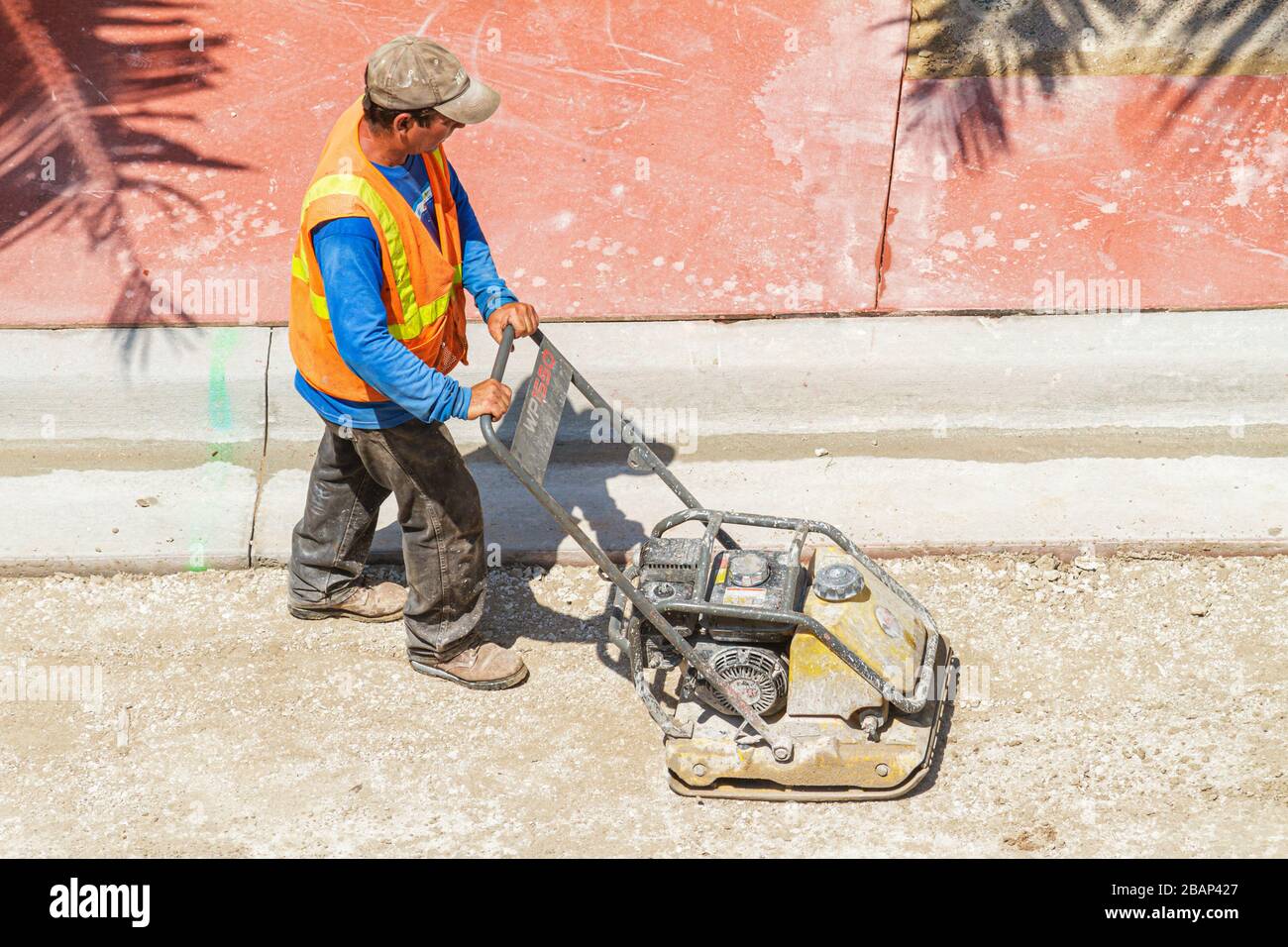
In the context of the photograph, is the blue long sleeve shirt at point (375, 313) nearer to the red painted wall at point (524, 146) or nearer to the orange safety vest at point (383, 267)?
the orange safety vest at point (383, 267)

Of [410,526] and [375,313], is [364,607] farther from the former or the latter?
[375,313]

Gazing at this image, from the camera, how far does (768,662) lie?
4234mm

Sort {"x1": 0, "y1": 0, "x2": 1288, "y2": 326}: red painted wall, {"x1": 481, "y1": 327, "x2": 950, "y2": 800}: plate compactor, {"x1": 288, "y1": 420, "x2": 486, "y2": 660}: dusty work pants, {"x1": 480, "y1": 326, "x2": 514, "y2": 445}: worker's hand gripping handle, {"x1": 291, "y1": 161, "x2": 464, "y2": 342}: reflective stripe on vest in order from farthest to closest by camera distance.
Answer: {"x1": 0, "y1": 0, "x2": 1288, "y2": 326}: red painted wall, {"x1": 288, "y1": 420, "x2": 486, "y2": 660}: dusty work pants, {"x1": 481, "y1": 327, "x2": 950, "y2": 800}: plate compactor, {"x1": 291, "y1": 161, "x2": 464, "y2": 342}: reflective stripe on vest, {"x1": 480, "y1": 326, "x2": 514, "y2": 445}: worker's hand gripping handle

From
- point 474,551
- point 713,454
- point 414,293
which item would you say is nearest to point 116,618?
point 474,551

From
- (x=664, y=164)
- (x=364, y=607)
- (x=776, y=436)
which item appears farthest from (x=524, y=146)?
(x=364, y=607)

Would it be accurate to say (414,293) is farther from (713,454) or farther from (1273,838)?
(1273,838)

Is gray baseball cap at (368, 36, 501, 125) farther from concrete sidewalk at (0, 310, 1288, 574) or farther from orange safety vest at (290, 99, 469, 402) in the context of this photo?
concrete sidewalk at (0, 310, 1288, 574)

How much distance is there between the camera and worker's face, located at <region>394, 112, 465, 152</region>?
13.2 feet

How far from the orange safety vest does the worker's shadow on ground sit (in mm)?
1096

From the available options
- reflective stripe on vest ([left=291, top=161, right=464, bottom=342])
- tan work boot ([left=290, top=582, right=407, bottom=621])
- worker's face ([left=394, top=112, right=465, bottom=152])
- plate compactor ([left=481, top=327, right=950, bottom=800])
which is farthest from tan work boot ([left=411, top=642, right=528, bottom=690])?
worker's face ([left=394, top=112, right=465, bottom=152])

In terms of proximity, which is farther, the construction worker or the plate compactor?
the plate compactor

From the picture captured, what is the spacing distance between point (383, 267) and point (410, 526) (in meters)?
0.92

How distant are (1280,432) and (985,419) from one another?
117 cm

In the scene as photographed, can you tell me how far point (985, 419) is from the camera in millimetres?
5879
